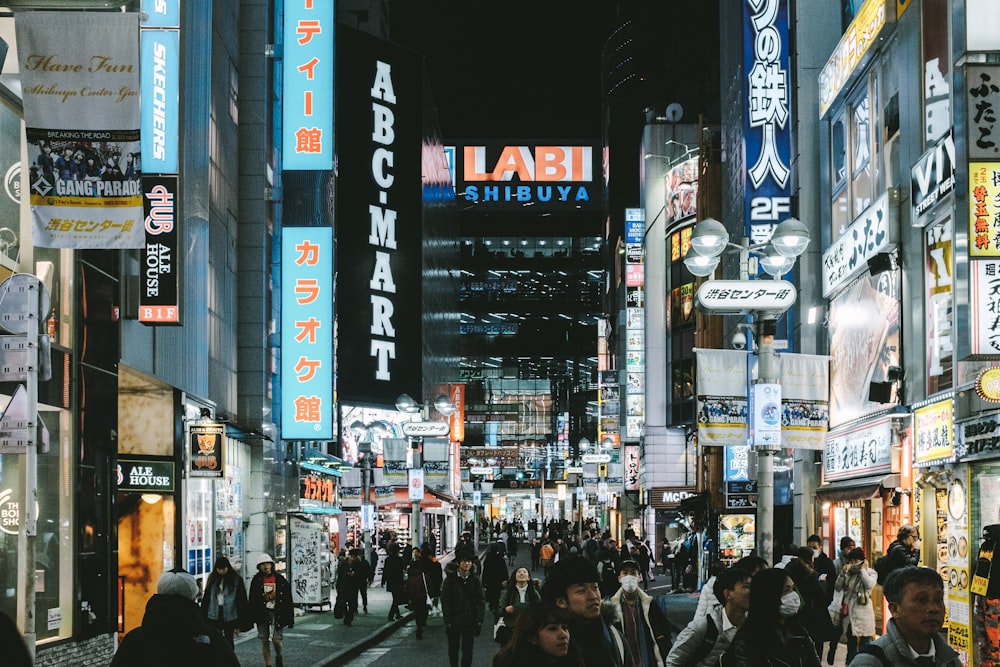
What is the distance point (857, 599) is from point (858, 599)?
0.7 inches

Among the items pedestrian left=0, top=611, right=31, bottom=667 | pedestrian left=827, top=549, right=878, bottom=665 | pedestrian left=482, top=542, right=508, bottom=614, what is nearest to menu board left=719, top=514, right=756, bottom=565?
pedestrian left=482, top=542, right=508, bottom=614

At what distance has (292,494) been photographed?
3662 centimetres

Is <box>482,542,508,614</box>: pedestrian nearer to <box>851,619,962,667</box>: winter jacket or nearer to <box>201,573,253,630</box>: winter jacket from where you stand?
<box>201,573,253,630</box>: winter jacket

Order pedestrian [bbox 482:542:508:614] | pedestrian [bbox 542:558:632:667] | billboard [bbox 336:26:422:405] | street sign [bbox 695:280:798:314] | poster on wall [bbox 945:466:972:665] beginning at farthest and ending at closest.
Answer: billboard [bbox 336:26:422:405] < pedestrian [bbox 482:542:508:614] < poster on wall [bbox 945:466:972:665] < street sign [bbox 695:280:798:314] < pedestrian [bbox 542:558:632:667]

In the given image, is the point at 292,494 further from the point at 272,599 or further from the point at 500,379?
the point at 500,379

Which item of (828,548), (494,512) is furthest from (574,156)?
(828,548)

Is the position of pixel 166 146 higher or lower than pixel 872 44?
lower

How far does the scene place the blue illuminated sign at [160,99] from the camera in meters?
18.3

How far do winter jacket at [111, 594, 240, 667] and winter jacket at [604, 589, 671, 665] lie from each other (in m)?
3.31

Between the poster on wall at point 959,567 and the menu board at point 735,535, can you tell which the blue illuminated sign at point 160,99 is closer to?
the poster on wall at point 959,567

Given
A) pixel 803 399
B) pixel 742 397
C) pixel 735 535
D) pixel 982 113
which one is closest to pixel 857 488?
pixel 803 399

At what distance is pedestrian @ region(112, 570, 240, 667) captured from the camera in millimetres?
6797

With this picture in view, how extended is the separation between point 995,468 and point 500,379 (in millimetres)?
144738

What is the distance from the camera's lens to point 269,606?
19.6 m
